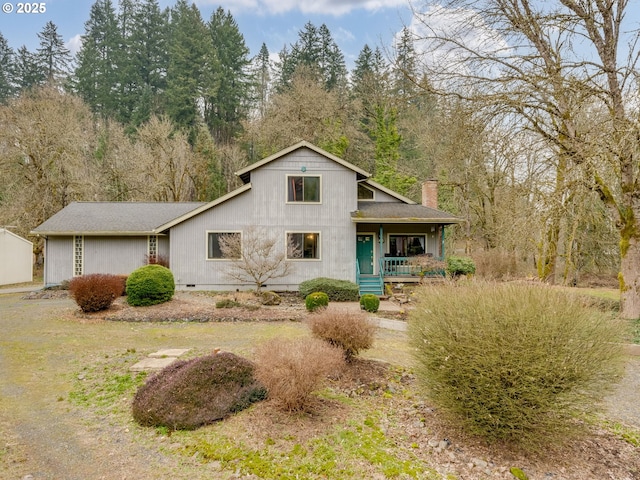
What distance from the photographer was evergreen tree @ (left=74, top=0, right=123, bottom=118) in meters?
34.0

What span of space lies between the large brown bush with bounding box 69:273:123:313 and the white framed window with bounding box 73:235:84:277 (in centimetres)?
667

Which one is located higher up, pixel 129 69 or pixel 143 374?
pixel 129 69

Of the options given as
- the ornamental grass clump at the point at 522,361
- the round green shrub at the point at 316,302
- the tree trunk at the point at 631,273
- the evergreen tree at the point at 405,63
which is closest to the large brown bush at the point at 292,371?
the ornamental grass clump at the point at 522,361

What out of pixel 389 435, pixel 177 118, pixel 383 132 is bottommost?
pixel 389 435

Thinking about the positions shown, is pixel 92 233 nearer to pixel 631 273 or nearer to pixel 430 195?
pixel 430 195

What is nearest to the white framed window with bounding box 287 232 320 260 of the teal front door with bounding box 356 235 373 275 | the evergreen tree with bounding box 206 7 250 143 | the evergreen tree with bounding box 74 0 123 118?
the teal front door with bounding box 356 235 373 275

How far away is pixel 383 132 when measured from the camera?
27.6 m

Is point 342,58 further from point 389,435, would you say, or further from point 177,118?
point 389,435

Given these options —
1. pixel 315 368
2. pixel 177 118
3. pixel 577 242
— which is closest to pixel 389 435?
pixel 315 368

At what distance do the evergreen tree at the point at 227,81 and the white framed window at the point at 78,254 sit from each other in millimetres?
19274

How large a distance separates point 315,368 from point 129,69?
1575 inches

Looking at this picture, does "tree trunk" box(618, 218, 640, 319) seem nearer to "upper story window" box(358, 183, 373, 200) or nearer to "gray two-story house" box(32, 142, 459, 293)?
"gray two-story house" box(32, 142, 459, 293)

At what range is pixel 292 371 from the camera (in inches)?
165

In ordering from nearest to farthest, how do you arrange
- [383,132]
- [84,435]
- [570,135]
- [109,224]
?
[84,435] → [570,135] → [109,224] → [383,132]
